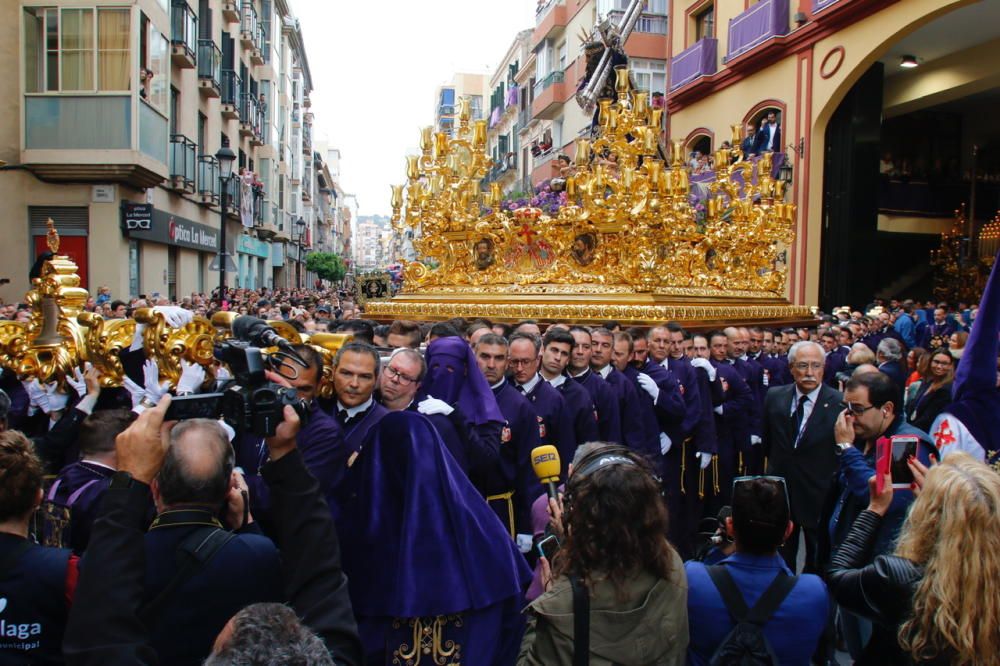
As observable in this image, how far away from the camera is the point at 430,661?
2.83 m

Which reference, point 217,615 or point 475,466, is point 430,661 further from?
point 475,466

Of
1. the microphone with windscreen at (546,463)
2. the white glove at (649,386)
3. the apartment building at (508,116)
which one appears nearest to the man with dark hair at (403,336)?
the white glove at (649,386)

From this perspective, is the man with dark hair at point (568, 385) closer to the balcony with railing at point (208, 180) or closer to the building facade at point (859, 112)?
the building facade at point (859, 112)

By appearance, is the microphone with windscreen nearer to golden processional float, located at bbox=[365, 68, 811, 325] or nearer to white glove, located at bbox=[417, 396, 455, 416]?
white glove, located at bbox=[417, 396, 455, 416]

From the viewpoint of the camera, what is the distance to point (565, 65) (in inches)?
1257

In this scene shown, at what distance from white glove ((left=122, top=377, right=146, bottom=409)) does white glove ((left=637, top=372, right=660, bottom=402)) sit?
4.42m

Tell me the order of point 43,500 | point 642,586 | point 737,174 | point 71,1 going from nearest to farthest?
point 642,586
point 43,500
point 71,1
point 737,174

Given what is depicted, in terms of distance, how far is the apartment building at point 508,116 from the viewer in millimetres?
40531

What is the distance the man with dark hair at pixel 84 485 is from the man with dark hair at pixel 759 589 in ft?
6.75

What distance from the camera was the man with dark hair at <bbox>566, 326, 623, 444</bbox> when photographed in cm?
621

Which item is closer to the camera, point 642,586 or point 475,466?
point 642,586

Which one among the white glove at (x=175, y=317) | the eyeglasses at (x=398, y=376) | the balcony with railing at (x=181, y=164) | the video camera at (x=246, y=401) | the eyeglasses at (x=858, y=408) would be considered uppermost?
the balcony with railing at (x=181, y=164)

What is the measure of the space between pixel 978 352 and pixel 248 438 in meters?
3.79

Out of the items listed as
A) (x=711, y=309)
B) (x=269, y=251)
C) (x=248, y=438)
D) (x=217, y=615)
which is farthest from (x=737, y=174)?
(x=269, y=251)
